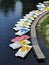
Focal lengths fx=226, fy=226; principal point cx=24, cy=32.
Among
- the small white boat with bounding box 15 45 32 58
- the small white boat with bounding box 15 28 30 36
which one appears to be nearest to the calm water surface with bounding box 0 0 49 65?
the small white boat with bounding box 15 45 32 58

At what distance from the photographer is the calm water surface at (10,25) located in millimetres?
6385

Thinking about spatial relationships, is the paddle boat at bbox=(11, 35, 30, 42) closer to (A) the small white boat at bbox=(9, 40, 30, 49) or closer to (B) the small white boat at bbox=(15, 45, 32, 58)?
(A) the small white boat at bbox=(9, 40, 30, 49)

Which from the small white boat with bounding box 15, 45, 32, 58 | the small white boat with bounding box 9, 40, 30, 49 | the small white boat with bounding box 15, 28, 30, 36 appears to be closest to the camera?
the small white boat with bounding box 15, 45, 32, 58

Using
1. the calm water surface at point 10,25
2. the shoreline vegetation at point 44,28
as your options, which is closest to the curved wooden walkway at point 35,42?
the calm water surface at point 10,25

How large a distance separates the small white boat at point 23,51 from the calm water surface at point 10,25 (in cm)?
11

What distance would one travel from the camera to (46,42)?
23.9ft

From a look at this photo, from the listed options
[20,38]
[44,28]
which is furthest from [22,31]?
[44,28]

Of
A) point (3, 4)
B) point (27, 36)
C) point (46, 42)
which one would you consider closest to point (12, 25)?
point (27, 36)

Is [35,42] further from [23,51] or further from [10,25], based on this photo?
[10,25]

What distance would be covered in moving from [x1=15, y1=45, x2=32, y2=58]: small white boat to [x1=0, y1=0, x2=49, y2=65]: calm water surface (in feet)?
0.36

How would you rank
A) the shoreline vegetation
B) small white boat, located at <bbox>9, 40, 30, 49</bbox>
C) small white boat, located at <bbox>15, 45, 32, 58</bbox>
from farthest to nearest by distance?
the shoreline vegetation → small white boat, located at <bbox>9, 40, 30, 49</bbox> → small white boat, located at <bbox>15, 45, 32, 58</bbox>

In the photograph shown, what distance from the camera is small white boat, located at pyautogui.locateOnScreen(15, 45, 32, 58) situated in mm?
6559

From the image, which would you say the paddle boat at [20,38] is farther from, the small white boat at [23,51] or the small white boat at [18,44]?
the small white boat at [23,51]

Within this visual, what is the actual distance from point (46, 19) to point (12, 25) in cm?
149
